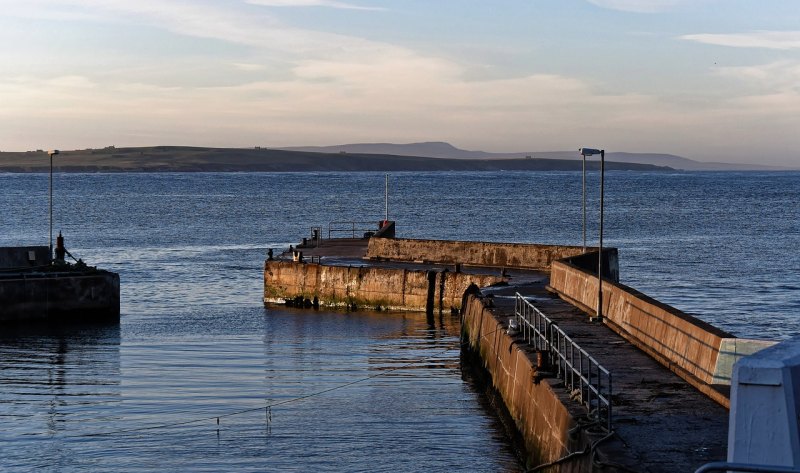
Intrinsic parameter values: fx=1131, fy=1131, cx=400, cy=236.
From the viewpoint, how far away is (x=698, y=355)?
19.4 metres

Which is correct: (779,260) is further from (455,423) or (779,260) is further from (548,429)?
(548,429)

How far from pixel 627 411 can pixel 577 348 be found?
175cm

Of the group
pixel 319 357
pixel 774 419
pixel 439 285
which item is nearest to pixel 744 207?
pixel 439 285

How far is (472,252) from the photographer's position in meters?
44.8

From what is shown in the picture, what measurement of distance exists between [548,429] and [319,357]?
15.9m

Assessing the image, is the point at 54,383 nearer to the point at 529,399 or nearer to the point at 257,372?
the point at 257,372

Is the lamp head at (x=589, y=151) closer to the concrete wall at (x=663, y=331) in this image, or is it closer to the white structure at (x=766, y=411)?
the concrete wall at (x=663, y=331)

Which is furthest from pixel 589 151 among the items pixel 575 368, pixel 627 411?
pixel 627 411

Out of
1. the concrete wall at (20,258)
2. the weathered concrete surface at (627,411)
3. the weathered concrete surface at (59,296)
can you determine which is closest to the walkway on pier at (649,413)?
the weathered concrete surface at (627,411)

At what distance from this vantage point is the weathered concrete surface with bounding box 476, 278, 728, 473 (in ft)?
48.5

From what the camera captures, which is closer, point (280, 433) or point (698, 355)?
point (698, 355)

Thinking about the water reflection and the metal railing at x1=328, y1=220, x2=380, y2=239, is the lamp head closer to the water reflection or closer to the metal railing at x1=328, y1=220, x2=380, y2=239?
the water reflection

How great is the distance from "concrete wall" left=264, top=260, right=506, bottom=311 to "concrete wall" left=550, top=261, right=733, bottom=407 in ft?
36.1

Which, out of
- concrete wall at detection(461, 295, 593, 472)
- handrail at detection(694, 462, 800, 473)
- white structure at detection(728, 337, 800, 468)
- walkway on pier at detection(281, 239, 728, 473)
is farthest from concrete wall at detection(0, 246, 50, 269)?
handrail at detection(694, 462, 800, 473)
